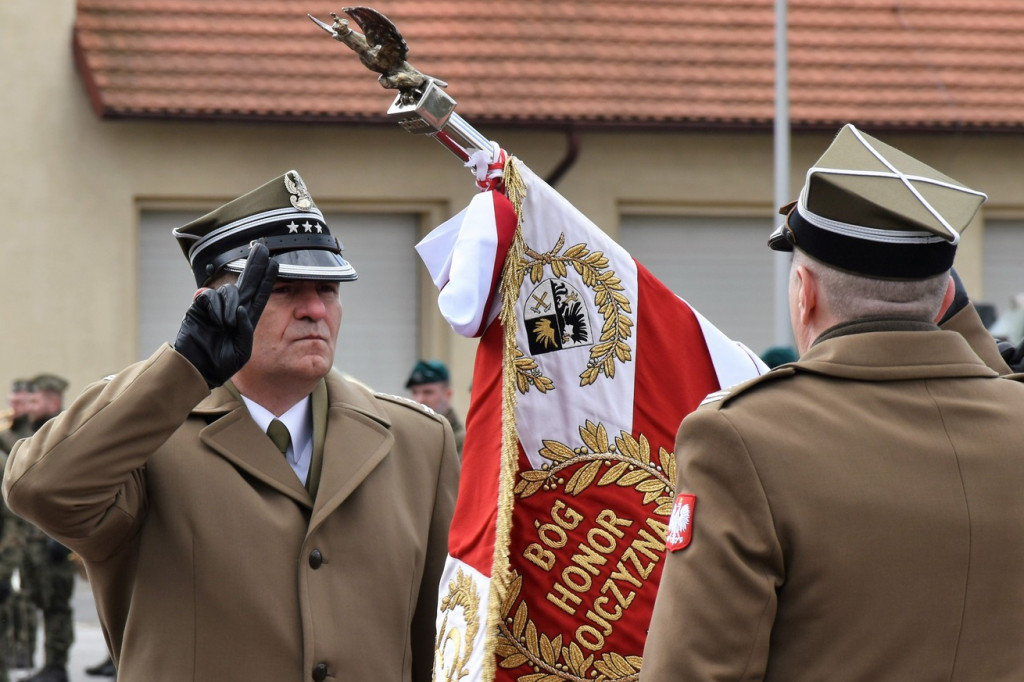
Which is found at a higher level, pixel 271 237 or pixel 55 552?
pixel 271 237

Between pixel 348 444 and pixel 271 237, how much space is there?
0.50m

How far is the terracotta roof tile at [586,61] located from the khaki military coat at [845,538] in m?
11.3

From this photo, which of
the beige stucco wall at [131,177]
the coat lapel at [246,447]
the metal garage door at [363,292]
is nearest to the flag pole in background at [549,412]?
the coat lapel at [246,447]

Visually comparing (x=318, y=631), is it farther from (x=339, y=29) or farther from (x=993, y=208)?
(x=993, y=208)

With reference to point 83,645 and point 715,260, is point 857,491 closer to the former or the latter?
point 83,645

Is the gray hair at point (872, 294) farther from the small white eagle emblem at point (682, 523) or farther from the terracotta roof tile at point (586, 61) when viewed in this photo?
the terracotta roof tile at point (586, 61)

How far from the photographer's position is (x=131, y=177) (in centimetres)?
1373

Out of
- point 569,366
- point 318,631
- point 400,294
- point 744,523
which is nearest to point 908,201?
point 744,523

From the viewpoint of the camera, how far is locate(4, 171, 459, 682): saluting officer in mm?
3150

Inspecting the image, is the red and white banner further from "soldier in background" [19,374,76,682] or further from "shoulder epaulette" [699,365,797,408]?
"soldier in background" [19,374,76,682]

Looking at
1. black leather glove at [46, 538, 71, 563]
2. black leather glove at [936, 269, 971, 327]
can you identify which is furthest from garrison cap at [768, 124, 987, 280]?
black leather glove at [46, 538, 71, 563]

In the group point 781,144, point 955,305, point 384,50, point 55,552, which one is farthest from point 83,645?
point 955,305

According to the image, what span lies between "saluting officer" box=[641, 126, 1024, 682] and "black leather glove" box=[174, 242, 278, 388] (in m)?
1.04

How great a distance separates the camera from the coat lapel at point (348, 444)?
353 cm
